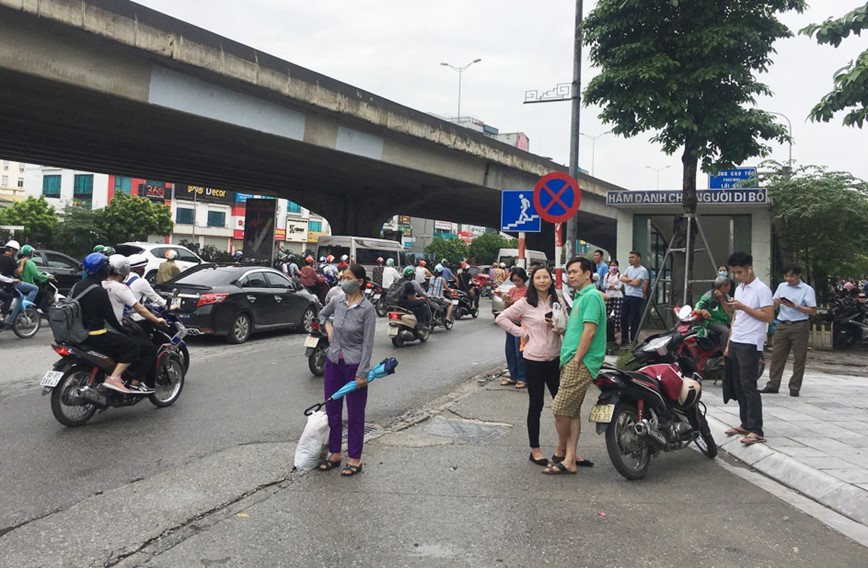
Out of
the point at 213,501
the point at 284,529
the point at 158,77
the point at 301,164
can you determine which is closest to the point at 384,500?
the point at 284,529

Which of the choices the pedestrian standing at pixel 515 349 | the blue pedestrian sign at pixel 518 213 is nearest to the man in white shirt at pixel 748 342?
the pedestrian standing at pixel 515 349

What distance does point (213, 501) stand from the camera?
4449mm

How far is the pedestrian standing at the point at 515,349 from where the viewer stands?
8805 millimetres

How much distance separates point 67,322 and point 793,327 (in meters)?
8.32

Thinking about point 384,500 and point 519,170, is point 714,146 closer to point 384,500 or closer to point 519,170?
point 384,500

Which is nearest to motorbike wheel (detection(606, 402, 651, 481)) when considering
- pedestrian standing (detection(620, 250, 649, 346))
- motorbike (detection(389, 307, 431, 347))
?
pedestrian standing (detection(620, 250, 649, 346))

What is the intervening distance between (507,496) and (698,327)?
495 centimetres

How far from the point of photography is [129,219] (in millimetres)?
47469

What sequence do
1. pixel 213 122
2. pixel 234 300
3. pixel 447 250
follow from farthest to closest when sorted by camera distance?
pixel 447 250 < pixel 213 122 < pixel 234 300

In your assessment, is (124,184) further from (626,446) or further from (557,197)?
(626,446)

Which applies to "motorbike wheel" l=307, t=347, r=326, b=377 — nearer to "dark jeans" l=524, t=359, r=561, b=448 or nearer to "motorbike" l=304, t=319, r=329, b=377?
"motorbike" l=304, t=319, r=329, b=377

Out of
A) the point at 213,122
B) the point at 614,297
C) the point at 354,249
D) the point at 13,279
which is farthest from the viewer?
the point at 354,249

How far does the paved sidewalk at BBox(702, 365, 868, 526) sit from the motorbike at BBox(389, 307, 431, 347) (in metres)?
5.54

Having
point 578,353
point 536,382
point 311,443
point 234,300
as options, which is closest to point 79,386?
point 311,443
